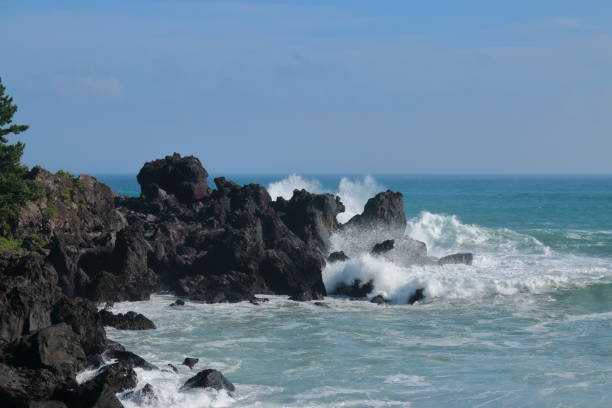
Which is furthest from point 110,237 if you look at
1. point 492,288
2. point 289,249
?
point 492,288

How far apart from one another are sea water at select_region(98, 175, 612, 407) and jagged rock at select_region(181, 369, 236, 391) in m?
0.24

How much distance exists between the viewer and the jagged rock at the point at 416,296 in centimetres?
3347

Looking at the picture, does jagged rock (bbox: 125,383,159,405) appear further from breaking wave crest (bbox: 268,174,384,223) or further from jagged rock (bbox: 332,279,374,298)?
breaking wave crest (bbox: 268,174,384,223)

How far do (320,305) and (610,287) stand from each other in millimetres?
13811

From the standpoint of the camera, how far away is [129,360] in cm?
2058

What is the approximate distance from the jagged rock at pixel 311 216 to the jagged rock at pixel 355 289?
696 cm

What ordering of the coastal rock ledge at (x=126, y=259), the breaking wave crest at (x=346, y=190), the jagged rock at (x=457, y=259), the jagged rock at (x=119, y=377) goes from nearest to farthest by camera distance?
the coastal rock ledge at (x=126, y=259) → the jagged rock at (x=119, y=377) → the jagged rock at (x=457, y=259) → the breaking wave crest at (x=346, y=190)

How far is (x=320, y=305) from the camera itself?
3184cm

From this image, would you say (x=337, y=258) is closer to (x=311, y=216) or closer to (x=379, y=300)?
(x=311, y=216)

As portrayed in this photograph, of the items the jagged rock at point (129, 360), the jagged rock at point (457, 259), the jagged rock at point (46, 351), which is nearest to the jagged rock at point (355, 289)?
the jagged rock at point (457, 259)

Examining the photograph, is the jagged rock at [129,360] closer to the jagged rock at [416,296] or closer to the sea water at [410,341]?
the sea water at [410,341]

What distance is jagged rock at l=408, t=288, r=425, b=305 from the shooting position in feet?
110

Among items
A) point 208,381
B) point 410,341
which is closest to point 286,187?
point 410,341

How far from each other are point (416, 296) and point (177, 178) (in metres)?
20.2
